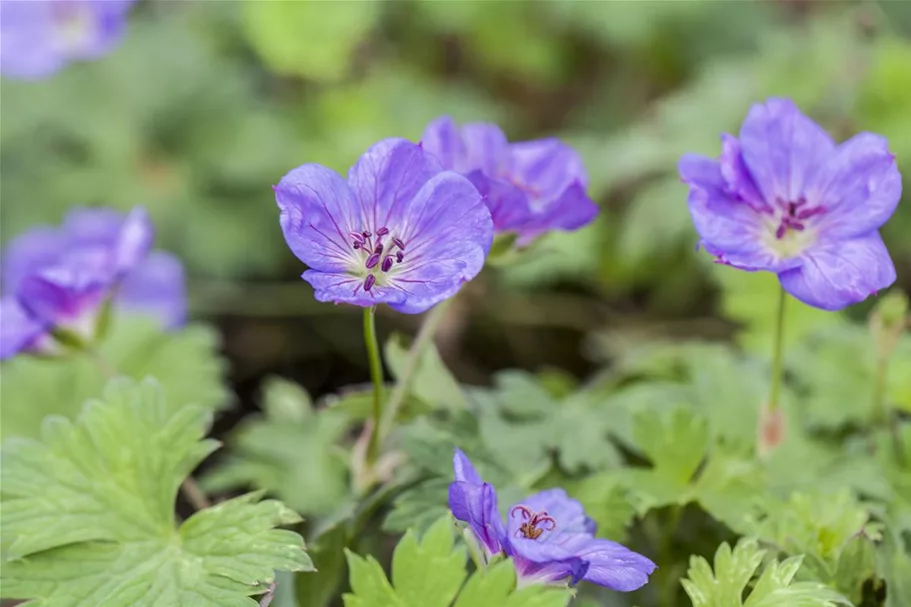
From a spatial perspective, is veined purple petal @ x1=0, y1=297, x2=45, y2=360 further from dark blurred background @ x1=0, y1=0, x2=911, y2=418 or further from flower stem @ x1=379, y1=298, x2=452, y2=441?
dark blurred background @ x1=0, y1=0, x2=911, y2=418

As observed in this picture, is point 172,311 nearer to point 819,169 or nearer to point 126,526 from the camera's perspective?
point 126,526

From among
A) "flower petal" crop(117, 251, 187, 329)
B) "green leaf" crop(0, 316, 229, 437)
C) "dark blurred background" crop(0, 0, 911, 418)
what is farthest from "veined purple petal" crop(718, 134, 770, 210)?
"flower petal" crop(117, 251, 187, 329)

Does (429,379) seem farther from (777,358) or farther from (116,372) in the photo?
(116,372)

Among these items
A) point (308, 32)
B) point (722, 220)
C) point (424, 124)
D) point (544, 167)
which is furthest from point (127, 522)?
point (308, 32)

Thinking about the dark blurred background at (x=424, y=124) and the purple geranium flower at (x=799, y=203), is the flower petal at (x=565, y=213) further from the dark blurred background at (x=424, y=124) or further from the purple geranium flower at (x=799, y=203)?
the dark blurred background at (x=424, y=124)

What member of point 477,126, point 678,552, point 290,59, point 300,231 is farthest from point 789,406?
point 290,59

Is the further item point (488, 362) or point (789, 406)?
point (488, 362)
